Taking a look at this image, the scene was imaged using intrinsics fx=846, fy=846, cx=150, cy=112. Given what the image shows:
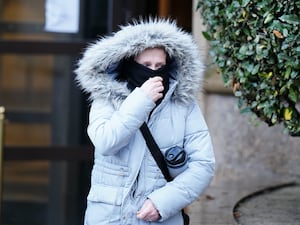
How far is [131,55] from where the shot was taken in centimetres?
403

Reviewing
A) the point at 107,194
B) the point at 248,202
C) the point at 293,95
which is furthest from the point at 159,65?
the point at 248,202

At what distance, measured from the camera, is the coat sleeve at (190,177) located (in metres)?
3.88

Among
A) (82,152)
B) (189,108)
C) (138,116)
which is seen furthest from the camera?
(82,152)

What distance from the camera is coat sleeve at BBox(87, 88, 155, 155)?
380 centimetres

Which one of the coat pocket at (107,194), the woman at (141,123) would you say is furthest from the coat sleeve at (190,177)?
the coat pocket at (107,194)

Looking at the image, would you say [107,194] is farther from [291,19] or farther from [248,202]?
[248,202]

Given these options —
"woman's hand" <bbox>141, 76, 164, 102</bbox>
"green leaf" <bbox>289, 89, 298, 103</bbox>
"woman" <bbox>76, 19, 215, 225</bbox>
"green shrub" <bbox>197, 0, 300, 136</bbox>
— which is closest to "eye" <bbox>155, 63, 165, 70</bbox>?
"woman" <bbox>76, 19, 215, 225</bbox>

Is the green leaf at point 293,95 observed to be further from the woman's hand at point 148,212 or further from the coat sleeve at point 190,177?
the woman's hand at point 148,212

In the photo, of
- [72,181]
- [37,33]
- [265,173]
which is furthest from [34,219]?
[265,173]

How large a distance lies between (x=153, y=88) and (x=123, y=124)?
22cm

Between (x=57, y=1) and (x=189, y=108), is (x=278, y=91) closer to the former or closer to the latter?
(x=189, y=108)

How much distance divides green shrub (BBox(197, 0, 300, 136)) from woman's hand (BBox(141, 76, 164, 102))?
3.42ft

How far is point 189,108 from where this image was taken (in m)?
4.10

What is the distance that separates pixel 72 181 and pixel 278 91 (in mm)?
3608
